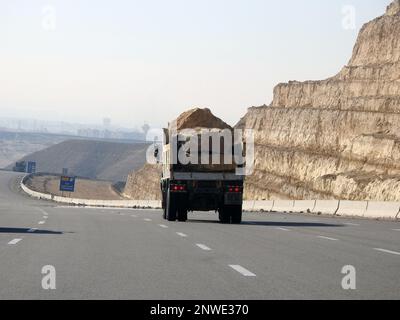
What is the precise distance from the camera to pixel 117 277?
41.0 feet

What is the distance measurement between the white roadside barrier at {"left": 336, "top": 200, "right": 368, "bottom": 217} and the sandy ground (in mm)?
95193

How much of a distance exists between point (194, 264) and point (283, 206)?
131ft

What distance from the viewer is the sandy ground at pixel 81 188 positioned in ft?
470

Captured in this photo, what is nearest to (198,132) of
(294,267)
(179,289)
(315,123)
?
(294,267)

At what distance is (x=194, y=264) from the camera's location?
1455 centimetres

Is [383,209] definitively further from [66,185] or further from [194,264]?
[66,185]

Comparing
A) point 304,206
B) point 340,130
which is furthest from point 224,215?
point 340,130

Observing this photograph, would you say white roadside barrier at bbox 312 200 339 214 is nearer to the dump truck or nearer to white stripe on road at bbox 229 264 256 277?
the dump truck

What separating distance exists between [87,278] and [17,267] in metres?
1.84

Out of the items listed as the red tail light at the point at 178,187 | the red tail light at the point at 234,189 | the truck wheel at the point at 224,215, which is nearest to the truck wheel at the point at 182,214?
the red tail light at the point at 178,187
